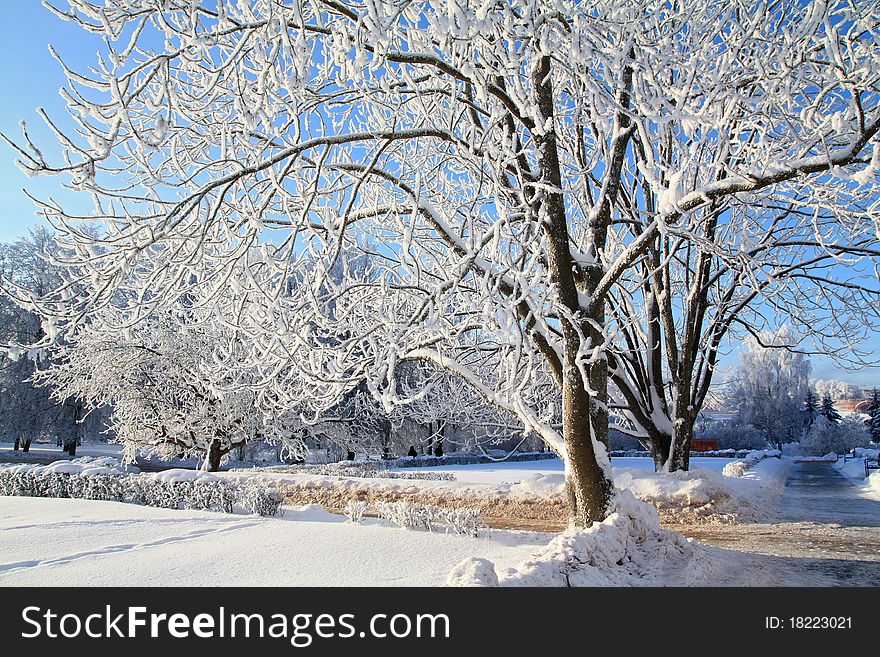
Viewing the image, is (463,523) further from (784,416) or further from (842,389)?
(842,389)

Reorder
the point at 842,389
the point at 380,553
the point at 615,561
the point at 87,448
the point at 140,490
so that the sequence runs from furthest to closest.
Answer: the point at 842,389, the point at 87,448, the point at 140,490, the point at 380,553, the point at 615,561

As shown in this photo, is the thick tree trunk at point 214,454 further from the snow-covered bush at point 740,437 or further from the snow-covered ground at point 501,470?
the snow-covered bush at point 740,437

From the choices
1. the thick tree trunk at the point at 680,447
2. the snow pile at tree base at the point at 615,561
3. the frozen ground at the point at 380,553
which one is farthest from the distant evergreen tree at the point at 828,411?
the snow pile at tree base at the point at 615,561

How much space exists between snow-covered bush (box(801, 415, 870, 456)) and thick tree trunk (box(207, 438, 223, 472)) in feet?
142

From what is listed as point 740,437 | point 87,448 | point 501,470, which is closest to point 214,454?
point 501,470

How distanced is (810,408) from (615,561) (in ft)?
208

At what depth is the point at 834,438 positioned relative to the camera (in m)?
40.7

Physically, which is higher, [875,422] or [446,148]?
[446,148]

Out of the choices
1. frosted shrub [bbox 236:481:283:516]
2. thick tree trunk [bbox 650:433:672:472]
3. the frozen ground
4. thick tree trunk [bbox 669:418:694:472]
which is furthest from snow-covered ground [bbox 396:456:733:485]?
frosted shrub [bbox 236:481:283:516]

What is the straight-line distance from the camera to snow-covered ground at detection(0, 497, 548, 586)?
4746 mm

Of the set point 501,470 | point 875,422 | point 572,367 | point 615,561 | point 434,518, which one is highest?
point 572,367

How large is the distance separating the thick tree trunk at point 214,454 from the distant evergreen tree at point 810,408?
5565 cm

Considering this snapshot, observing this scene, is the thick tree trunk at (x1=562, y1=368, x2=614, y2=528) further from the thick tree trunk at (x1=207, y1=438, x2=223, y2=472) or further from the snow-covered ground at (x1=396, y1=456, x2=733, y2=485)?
the thick tree trunk at (x1=207, y1=438, x2=223, y2=472)

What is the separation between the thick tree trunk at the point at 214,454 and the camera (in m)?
20.7
